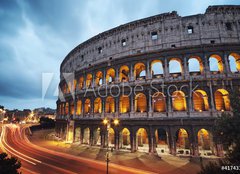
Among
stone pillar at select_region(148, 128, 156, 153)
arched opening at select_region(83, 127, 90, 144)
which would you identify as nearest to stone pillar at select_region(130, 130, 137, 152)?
stone pillar at select_region(148, 128, 156, 153)

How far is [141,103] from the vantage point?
2147cm

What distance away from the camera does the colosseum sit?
57.9 ft

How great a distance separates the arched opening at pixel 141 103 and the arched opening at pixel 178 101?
4.35 metres

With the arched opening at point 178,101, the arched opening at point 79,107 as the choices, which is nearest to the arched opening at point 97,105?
the arched opening at point 79,107

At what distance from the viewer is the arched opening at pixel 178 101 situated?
19.3 metres

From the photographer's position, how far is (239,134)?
8289mm

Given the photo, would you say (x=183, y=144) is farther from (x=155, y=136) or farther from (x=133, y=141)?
(x=133, y=141)

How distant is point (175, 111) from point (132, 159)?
8.61 metres

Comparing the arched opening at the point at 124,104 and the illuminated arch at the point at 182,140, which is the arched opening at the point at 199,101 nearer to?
the illuminated arch at the point at 182,140

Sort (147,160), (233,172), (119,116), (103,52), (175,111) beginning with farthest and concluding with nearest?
(103,52) < (119,116) < (175,111) < (147,160) < (233,172)

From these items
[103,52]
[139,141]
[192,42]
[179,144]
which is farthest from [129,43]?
[179,144]

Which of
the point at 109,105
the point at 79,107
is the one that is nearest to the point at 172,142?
the point at 109,105

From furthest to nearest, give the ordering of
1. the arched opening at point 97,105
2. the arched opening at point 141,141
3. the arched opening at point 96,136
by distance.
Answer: the arched opening at point 97,105, the arched opening at point 96,136, the arched opening at point 141,141

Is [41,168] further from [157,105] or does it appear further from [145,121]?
[157,105]
